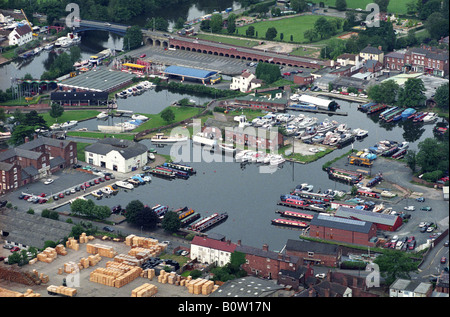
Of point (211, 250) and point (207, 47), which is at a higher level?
point (207, 47)

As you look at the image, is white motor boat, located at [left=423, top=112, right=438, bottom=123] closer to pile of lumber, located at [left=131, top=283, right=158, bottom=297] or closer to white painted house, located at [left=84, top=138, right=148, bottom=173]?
white painted house, located at [left=84, top=138, right=148, bottom=173]

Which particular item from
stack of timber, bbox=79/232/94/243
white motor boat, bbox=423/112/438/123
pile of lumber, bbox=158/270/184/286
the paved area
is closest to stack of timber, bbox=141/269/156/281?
pile of lumber, bbox=158/270/184/286

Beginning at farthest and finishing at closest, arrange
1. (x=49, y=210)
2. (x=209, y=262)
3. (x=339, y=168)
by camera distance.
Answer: (x=339, y=168) < (x=49, y=210) < (x=209, y=262)

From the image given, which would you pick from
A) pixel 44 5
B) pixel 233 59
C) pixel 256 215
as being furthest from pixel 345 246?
pixel 44 5

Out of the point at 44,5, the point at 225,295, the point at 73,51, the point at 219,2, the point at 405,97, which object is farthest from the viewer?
the point at 219,2

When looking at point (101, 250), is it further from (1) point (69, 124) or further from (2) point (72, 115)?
(2) point (72, 115)

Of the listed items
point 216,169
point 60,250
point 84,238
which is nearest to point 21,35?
point 216,169

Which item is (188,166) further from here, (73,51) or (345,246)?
(73,51)
